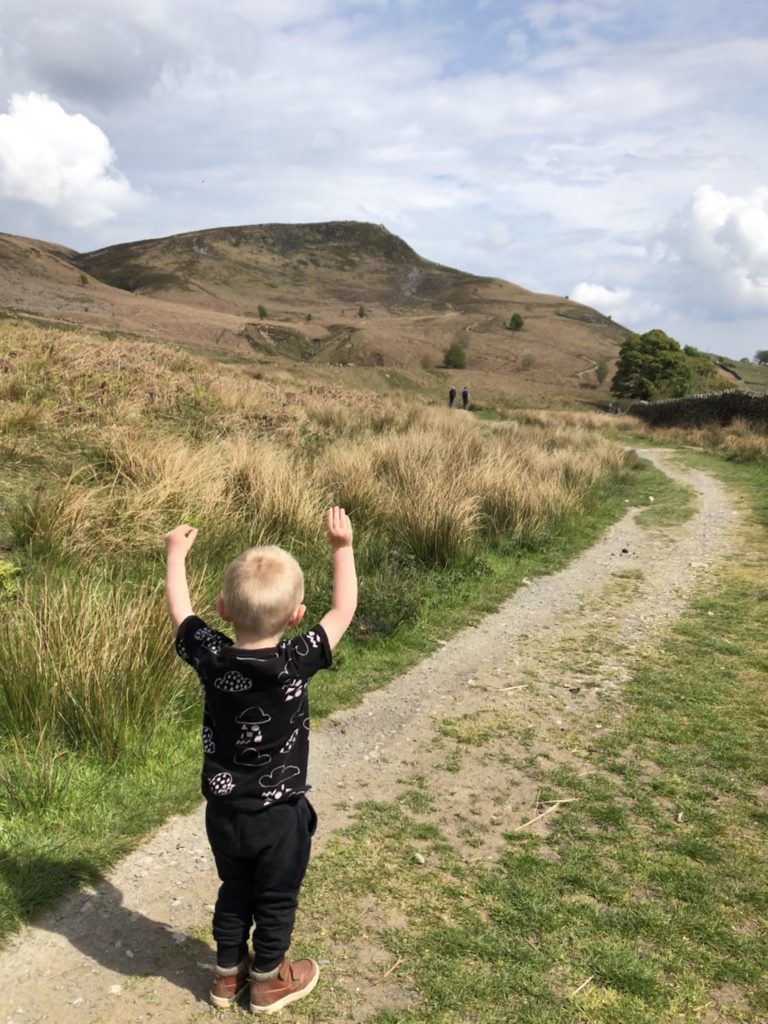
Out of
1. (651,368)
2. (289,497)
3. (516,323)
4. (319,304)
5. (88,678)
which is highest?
(319,304)

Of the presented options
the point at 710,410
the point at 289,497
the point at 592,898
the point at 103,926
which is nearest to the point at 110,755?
the point at 103,926

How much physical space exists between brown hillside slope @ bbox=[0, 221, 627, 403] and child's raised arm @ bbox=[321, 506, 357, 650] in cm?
3570

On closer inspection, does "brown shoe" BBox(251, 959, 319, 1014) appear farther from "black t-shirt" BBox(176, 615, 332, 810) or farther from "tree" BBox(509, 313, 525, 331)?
"tree" BBox(509, 313, 525, 331)

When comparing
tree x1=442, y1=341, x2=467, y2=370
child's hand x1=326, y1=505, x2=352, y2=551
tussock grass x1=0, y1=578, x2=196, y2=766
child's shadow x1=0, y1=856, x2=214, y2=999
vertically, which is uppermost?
tree x1=442, y1=341, x2=467, y2=370

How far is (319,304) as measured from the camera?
120 metres

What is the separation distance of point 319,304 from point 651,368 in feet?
241

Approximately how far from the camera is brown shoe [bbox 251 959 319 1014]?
229 centimetres

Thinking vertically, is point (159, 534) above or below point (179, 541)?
below

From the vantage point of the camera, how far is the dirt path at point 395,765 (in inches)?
94.4

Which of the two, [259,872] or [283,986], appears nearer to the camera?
[259,872]

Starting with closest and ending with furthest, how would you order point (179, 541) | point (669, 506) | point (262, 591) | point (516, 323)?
point (262, 591) → point (179, 541) → point (669, 506) → point (516, 323)

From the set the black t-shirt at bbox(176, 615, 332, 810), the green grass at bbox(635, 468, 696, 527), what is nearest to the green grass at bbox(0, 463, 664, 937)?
the black t-shirt at bbox(176, 615, 332, 810)

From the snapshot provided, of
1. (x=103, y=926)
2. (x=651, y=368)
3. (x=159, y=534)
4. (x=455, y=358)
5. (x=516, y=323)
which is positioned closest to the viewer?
(x=103, y=926)

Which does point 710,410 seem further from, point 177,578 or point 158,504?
point 177,578
